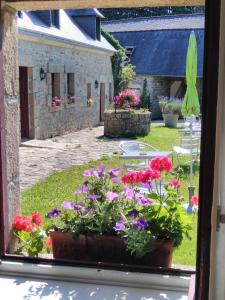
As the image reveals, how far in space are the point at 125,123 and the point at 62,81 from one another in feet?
5.99

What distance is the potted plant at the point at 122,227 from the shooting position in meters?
1.73

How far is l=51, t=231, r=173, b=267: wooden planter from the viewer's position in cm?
172

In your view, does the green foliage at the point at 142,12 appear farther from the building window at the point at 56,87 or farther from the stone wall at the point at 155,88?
the building window at the point at 56,87

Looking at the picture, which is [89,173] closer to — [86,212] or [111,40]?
[86,212]

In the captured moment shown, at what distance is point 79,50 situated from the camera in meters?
10.6

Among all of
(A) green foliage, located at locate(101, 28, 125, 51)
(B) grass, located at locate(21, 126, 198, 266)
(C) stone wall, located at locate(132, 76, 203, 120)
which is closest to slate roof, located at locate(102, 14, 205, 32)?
(C) stone wall, located at locate(132, 76, 203, 120)

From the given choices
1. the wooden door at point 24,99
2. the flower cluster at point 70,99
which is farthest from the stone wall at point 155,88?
the wooden door at point 24,99

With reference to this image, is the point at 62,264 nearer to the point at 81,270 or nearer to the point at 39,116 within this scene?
the point at 81,270

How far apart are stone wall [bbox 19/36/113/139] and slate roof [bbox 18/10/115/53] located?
0.22 meters

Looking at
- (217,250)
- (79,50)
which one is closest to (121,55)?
(79,50)

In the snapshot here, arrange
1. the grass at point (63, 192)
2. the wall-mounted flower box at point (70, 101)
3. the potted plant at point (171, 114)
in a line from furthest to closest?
the potted plant at point (171, 114), the wall-mounted flower box at point (70, 101), the grass at point (63, 192)

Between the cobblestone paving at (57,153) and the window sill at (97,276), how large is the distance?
3575 millimetres

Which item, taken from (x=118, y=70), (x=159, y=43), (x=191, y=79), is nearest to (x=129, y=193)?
(x=191, y=79)

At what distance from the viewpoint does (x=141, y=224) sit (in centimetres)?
176
